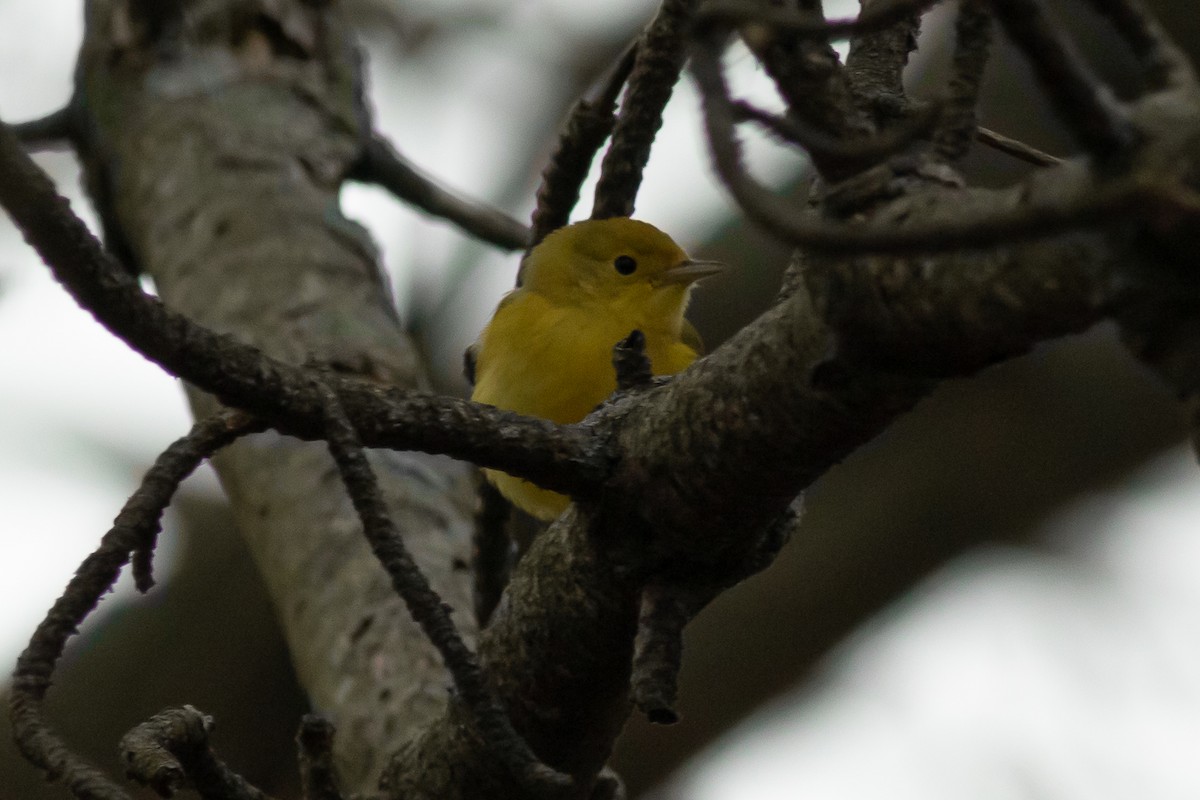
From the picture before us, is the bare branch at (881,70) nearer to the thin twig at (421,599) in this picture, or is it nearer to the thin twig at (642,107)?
the thin twig at (642,107)

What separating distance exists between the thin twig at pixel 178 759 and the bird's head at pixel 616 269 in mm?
2834

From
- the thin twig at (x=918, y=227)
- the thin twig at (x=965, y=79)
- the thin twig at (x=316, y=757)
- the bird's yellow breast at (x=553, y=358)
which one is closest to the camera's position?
the thin twig at (x=918, y=227)

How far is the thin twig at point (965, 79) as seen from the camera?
1.39 metres

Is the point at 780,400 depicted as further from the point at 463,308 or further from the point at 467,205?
the point at 463,308

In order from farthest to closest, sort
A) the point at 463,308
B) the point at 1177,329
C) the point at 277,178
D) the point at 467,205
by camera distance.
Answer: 1. the point at 463,308
2. the point at 467,205
3. the point at 277,178
4. the point at 1177,329

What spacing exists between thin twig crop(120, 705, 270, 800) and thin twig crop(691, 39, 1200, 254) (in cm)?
113

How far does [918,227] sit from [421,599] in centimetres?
84

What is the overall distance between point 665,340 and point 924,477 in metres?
0.92

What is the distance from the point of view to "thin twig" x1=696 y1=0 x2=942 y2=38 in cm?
118

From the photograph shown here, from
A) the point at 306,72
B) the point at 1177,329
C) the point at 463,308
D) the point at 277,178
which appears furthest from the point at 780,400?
the point at 463,308

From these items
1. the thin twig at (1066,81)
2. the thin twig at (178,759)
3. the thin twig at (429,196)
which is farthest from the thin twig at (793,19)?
the thin twig at (429,196)

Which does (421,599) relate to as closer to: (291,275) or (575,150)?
(575,150)

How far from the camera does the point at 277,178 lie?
4.22m

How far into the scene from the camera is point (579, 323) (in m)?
4.47
